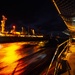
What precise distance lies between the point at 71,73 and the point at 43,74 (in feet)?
14.4

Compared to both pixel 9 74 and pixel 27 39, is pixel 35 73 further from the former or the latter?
pixel 27 39

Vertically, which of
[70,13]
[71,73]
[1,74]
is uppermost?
[70,13]

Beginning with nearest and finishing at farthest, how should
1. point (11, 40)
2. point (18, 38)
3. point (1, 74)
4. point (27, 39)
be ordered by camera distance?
1. point (1, 74)
2. point (11, 40)
3. point (18, 38)
4. point (27, 39)

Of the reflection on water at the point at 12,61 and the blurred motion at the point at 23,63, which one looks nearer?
the blurred motion at the point at 23,63

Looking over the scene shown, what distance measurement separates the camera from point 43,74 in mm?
11109

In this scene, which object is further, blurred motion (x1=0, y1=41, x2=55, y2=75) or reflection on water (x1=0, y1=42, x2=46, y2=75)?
reflection on water (x1=0, y1=42, x2=46, y2=75)

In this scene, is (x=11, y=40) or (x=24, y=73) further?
(x=11, y=40)

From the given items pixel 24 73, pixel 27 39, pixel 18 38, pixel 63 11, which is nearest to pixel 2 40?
pixel 18 38

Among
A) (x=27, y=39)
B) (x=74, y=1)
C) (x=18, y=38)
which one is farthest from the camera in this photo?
(x=27, y=39)

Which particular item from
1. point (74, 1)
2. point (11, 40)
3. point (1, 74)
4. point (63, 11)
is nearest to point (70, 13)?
point (63, 11)

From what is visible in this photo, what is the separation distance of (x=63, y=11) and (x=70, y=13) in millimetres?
702

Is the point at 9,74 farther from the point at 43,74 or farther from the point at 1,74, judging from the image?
the point at 43,74

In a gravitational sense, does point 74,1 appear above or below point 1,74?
above

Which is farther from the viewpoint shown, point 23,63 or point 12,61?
point 12,61
